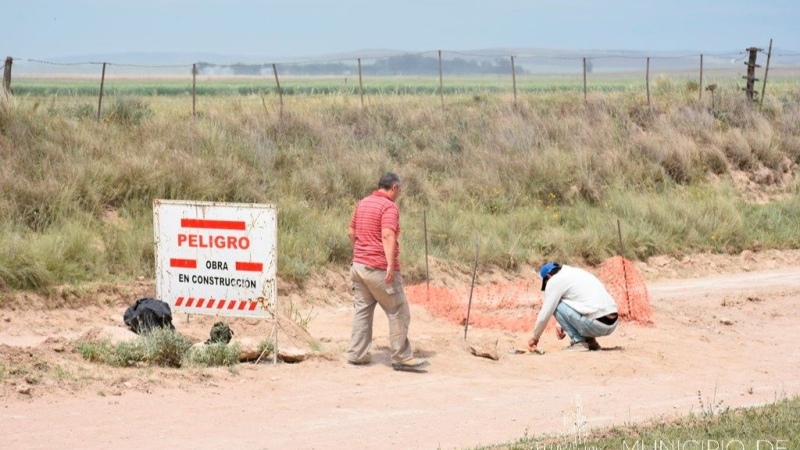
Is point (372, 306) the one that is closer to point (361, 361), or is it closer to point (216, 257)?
point (361, 361)

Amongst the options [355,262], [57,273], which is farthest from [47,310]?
[355,262]

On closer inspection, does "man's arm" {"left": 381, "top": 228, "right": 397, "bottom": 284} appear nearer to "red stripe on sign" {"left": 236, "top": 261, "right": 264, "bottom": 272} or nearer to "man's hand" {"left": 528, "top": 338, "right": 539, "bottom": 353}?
"red stripe on sign" {"left": 236, "top": 261, "right": 264, "bottom": 272}

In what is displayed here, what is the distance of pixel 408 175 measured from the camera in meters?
24.6

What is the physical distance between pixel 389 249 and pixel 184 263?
2.38 m

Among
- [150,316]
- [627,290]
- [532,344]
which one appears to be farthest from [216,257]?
[627,290]

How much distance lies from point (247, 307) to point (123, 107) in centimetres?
1302

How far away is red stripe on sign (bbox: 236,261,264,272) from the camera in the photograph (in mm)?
12961

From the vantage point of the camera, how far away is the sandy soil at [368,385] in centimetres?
1002

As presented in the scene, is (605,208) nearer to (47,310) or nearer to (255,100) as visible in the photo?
(255,100)

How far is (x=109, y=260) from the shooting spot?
17250mm

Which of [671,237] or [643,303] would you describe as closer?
[643,303]

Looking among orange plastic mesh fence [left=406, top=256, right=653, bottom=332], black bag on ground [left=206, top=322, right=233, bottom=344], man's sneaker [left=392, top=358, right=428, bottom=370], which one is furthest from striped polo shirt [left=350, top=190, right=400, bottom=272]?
orange plastic mesh fence [left=406, top=256, right=653, bottom=332]

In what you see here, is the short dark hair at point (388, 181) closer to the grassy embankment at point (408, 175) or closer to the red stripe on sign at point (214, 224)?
the red stripe on sign at point (214, 224)

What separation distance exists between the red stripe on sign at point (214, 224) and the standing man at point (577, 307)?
Answer: 3.64 m
